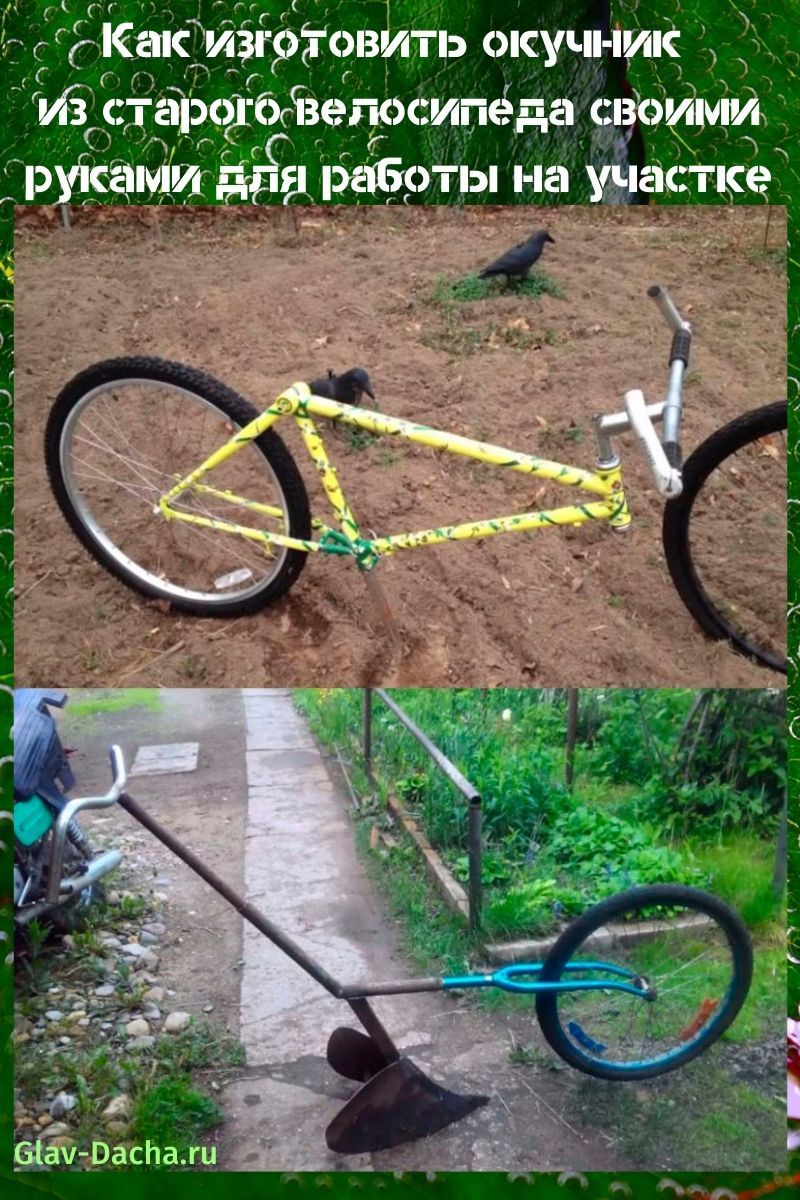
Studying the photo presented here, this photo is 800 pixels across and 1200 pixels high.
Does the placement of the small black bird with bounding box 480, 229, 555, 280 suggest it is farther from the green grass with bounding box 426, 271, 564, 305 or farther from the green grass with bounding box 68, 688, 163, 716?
the green grass with bounding box 68, 688, 163, 716

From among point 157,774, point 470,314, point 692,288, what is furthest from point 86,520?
point 692,288

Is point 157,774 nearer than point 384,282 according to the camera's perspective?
Yes

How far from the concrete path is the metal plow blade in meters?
0.01

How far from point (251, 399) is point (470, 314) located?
432 mm

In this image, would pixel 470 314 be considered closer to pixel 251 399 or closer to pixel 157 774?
pixel 251 399

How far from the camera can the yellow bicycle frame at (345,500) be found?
1.37 m

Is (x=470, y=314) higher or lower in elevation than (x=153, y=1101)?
higher

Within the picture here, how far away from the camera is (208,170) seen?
4.63 ft

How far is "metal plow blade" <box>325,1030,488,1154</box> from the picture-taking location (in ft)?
4.40

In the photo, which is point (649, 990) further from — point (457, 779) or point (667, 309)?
point (667, 309)

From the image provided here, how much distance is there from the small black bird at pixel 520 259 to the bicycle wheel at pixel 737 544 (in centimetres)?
42

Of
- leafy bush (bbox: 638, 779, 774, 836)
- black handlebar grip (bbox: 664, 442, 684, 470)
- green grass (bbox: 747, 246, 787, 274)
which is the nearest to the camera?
black handlebar grip (bbox: 664, 442, 684, 470)

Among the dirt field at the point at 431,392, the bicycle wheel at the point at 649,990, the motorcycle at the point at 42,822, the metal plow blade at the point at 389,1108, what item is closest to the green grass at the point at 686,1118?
the bicycle wheel at the point at 649,990

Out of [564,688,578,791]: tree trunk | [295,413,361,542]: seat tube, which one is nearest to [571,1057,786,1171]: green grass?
[564,688,578,791]: tree trunk
